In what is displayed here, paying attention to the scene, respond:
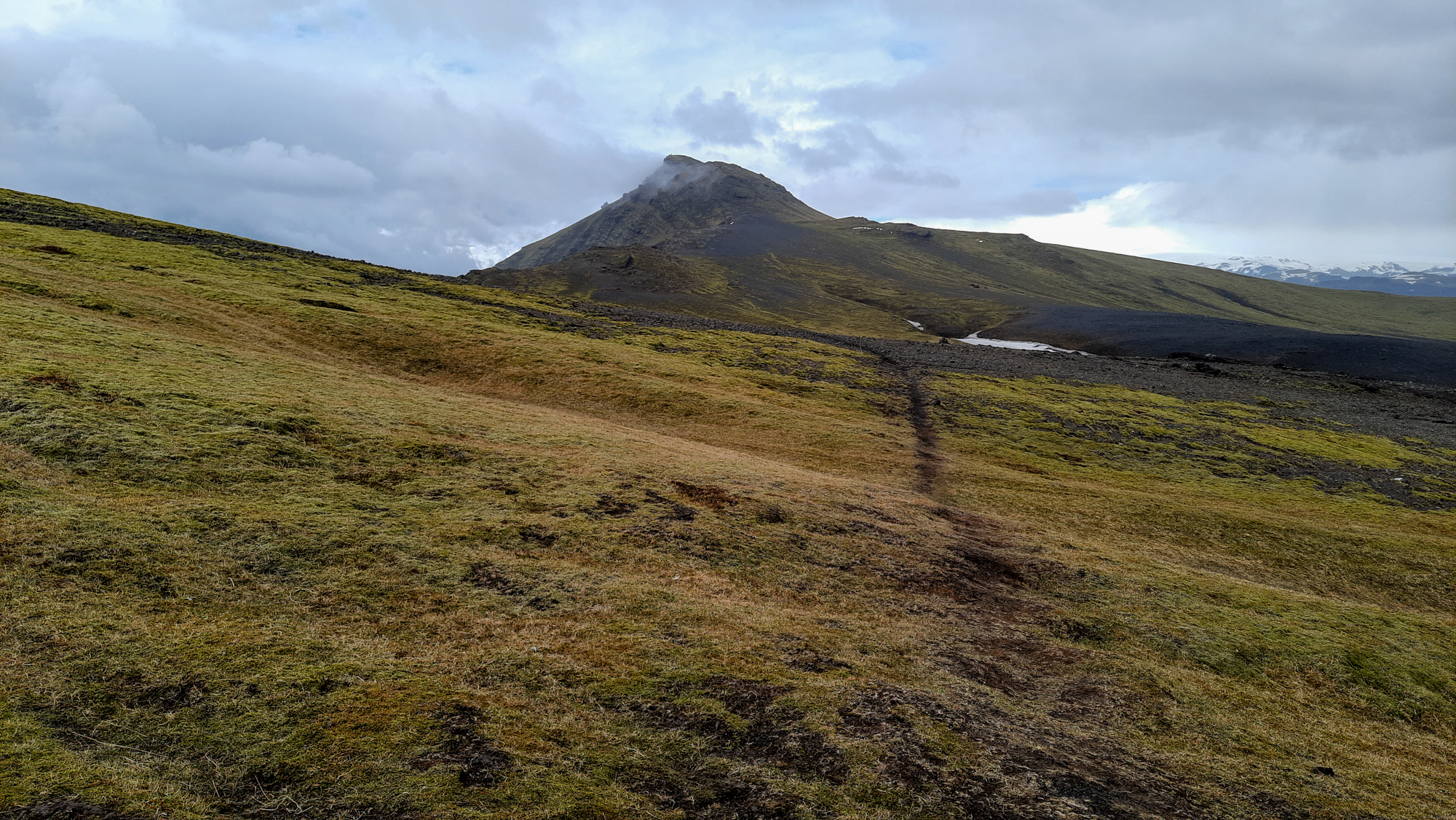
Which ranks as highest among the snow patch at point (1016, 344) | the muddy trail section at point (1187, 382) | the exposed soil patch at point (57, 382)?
the snow patch at point (1016, 344)

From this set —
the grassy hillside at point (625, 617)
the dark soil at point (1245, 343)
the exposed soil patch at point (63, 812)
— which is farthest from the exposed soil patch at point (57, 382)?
the dark soil at point (1245, 343)

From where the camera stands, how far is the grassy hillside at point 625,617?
10.1m

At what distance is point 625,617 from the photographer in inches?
645

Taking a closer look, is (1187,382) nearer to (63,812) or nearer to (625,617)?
(625,617)

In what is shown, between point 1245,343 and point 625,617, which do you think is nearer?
point 625,617

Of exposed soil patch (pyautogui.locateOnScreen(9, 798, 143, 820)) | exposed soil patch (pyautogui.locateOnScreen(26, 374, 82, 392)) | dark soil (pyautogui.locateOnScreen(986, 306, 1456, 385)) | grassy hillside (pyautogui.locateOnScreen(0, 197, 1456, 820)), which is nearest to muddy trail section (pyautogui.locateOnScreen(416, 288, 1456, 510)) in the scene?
dark soil (pyautogui.locateOnScreen(986, 306, 1456, 385))

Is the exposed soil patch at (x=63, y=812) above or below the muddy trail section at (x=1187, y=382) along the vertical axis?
below

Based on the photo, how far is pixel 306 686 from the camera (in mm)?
11312

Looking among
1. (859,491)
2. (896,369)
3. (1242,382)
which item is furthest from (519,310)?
(1242,382)

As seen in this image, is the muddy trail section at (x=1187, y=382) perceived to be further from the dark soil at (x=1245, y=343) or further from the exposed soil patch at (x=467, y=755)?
the exposed soil patch at (x=467, y=755)

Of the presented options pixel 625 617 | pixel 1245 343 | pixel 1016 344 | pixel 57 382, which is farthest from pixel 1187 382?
pixel 57 382

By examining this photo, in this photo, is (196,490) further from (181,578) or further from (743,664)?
(743,664)

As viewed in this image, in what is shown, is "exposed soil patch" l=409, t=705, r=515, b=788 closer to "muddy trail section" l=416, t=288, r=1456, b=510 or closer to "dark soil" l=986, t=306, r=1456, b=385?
"muddy trail section" l=416, t=288, r=1456, b=510

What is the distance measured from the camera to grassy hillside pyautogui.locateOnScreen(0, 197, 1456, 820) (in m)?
10.1
